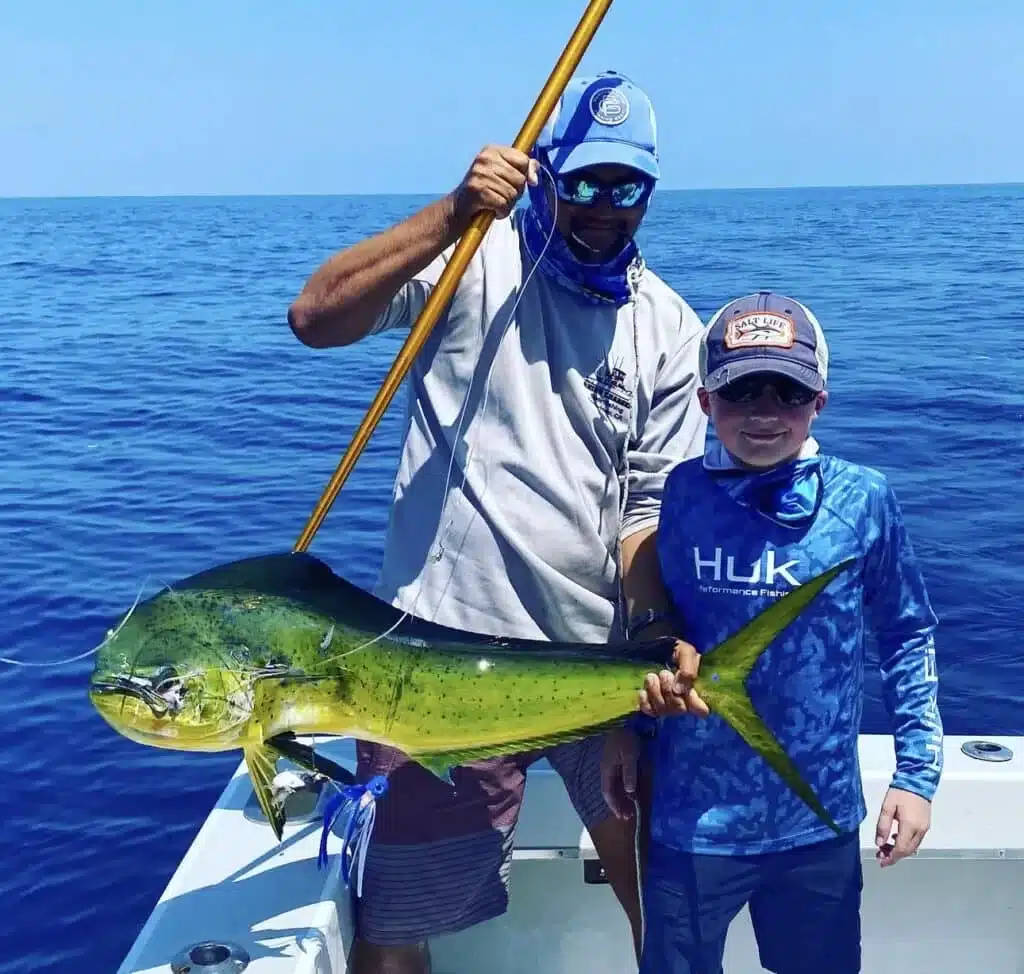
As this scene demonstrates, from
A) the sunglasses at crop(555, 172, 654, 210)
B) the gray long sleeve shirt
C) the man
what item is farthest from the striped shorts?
the sunglasses at crop(555, 172, 654, 210)

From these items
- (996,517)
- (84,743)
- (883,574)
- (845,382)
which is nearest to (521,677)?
(883,574)

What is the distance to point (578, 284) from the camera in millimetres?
2414

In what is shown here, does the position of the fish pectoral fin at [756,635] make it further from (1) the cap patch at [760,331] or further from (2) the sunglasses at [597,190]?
(2) the sunglasses at [597,190]

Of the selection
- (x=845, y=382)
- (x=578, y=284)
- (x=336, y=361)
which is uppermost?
(x=336, y=361)

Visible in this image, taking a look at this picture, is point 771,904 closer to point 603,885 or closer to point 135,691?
point 603,885

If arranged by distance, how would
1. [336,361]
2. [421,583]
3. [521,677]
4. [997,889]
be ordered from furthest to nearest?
1. [336,361]
2. [997,889]
3. [421,583]
4. [521,677]

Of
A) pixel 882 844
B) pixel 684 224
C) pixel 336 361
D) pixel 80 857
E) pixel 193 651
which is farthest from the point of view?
pixel 684 224

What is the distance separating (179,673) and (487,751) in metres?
0.53

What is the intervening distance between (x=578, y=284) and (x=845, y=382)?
11.4 m

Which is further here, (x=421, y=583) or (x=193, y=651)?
(x=421, y=583)

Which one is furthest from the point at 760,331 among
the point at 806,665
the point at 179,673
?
the point at 179,673

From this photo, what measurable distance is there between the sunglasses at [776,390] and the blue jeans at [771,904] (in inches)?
31.4

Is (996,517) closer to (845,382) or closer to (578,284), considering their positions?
(845,382)

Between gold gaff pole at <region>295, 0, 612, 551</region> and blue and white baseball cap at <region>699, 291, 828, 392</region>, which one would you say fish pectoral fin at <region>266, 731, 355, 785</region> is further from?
blue and white baseball cap at <region>699, 291, 828, 392</region>
